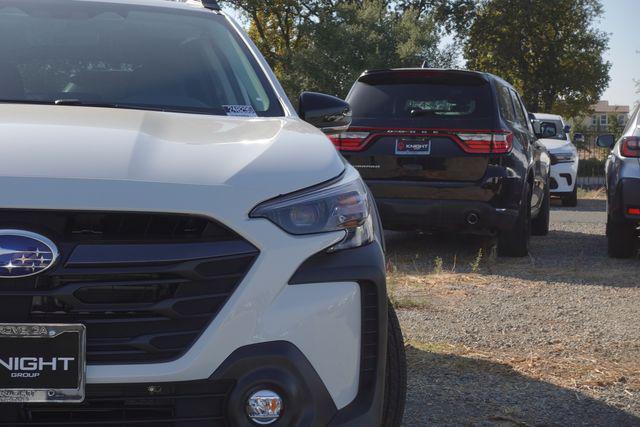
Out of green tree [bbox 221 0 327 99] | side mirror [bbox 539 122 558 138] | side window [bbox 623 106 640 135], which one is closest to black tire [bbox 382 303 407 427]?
side window [bbox 623 106 640 135]

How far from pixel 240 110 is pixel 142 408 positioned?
4.81ft

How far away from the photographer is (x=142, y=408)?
7.72 ft

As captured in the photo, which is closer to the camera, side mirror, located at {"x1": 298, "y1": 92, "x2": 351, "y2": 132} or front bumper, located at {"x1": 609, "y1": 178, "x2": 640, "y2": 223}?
side mirror, located at {"x1": 298, "y1": 92, "x2": 351, "y2": 132}

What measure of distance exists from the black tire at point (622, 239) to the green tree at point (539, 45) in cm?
3614

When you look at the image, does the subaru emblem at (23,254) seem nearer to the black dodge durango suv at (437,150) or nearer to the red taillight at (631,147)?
→ the black dodge durango suv at (437,150)

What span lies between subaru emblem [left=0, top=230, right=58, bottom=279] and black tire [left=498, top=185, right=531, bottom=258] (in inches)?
263

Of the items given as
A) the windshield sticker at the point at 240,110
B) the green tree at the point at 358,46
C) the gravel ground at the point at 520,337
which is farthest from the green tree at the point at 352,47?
the windshield sticker at the point at 240,110

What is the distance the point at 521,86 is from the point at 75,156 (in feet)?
144

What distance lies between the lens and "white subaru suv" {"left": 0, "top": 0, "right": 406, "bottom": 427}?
225cm

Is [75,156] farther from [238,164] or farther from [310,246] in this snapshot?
[310,246]

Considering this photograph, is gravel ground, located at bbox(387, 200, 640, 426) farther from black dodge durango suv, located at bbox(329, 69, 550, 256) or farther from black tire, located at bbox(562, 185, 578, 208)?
black tire, located at bbox(562, 185, 578, 208)

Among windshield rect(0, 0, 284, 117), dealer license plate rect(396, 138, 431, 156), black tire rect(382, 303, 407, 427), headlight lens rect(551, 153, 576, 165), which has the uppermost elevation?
windshield rect(0, 0, 284, 117)

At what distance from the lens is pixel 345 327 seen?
2.46 meters

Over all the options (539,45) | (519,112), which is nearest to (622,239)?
(519,112)
